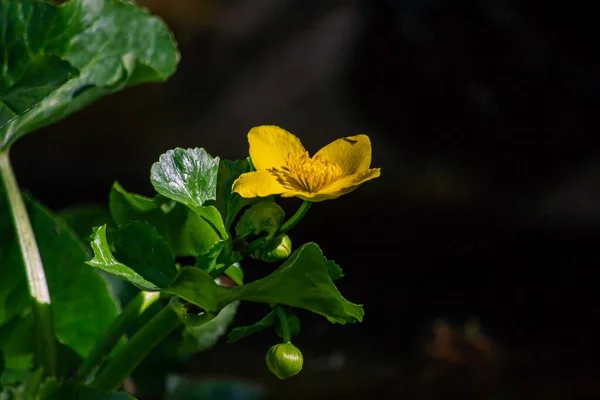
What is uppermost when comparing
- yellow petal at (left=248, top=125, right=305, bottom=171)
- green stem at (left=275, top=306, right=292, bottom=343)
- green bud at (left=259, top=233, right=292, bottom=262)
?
yellow petal at (left=248, top=125, right=305, bottom=171)

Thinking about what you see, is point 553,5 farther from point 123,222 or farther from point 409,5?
point 123,222

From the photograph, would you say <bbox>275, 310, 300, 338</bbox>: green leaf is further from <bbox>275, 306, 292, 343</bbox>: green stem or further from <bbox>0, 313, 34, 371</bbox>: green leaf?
<bbox>0, 313, 34, 371</bbox>: green leaf

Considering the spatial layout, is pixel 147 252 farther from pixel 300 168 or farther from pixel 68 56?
pixel 68 56

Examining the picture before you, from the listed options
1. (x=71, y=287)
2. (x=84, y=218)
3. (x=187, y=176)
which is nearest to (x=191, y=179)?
(x=187, y=176)

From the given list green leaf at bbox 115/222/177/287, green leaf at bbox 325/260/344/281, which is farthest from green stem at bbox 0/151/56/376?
green leaf at bbox 325/260/344/281

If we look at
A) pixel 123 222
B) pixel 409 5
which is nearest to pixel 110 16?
pixel 123 222
